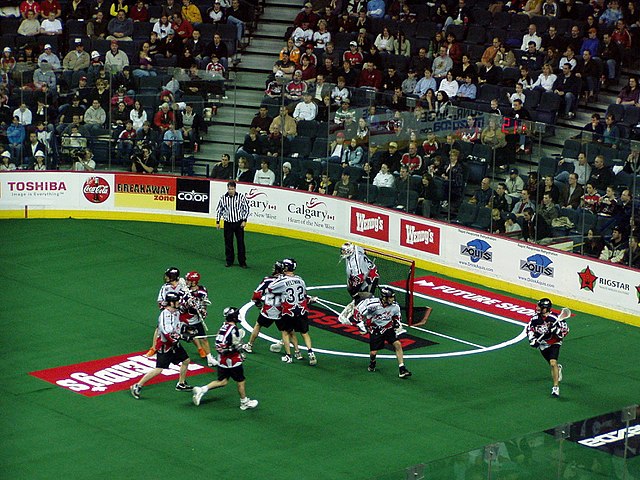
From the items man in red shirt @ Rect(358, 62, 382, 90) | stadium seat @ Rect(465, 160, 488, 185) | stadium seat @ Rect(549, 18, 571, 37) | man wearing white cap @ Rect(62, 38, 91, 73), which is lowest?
stadium seat @ Rect(465, 160, 488, 185)

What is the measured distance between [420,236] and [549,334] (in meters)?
7.64

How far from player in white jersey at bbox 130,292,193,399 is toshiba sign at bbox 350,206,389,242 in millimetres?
9214

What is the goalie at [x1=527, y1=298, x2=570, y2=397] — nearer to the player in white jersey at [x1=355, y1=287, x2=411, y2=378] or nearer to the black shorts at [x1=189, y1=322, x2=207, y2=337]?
the player in white jersey at [x1=355, y1=287, x2=411, y2=378]

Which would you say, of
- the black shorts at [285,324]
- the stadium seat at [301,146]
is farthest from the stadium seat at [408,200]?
the black shorts at [285,324]

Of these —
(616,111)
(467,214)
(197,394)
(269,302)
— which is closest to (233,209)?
(467,214)

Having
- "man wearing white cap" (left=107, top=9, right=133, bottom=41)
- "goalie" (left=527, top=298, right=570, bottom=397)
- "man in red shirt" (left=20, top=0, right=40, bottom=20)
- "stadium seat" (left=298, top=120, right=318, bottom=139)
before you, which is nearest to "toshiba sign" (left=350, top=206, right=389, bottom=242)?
"stadium seat" (left=298, top=120, right=318, bottom=139)

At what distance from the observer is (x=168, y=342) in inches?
724

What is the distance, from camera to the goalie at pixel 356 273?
22438 mm

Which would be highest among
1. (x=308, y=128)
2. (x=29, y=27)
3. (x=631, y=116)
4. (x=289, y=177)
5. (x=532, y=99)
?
(x=29, y=27)

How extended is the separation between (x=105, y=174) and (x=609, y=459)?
18860mm

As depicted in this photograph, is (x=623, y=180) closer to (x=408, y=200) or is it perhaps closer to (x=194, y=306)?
(x=408, y=200)

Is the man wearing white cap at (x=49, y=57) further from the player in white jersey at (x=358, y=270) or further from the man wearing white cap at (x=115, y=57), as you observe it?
the player in white jersey at (x=358, y=270)

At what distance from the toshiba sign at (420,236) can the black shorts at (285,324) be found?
22.4 ft

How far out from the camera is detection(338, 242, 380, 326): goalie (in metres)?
22.4
